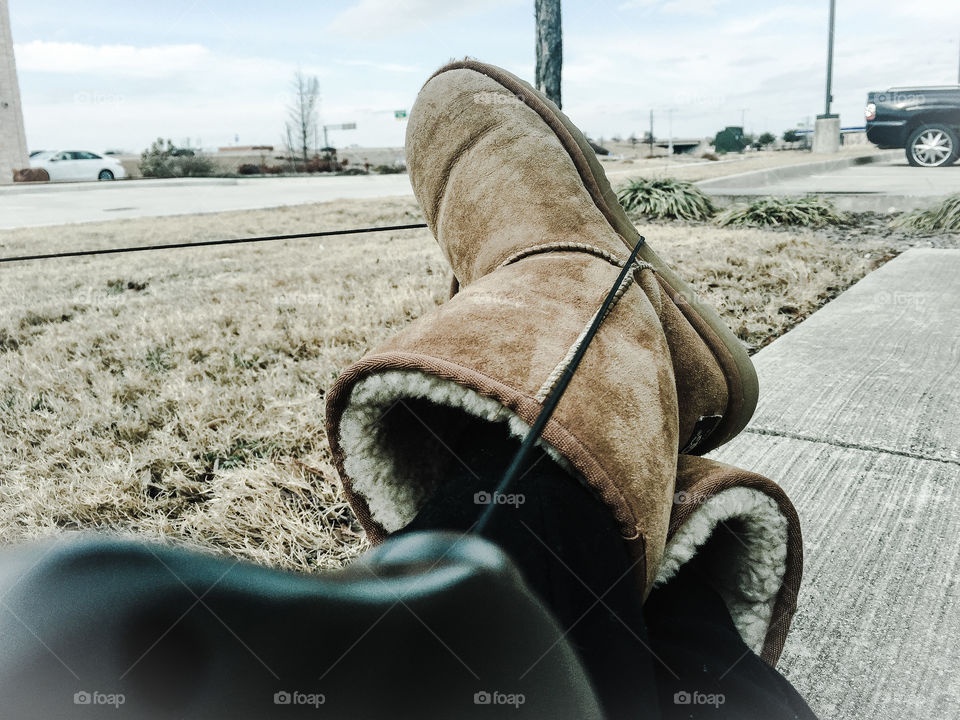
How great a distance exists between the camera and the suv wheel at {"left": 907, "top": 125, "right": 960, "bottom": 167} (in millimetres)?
8406

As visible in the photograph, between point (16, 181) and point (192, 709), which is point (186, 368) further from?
point (16, 181)

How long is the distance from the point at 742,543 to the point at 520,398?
1.18 feet

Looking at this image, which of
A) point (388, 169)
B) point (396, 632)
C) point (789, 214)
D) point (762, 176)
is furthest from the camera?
point (388, 169)

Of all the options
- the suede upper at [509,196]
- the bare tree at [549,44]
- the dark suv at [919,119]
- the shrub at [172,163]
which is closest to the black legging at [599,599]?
the suede upper at [509,196]

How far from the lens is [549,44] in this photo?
5.38 m

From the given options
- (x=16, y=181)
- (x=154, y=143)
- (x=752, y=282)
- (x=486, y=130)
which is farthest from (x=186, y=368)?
(x=154, y=143)

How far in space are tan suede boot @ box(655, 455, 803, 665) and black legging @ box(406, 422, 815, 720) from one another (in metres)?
0.09

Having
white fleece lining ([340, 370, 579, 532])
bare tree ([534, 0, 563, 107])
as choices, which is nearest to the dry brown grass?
white fleece lining ([340, 370, 579, 532])

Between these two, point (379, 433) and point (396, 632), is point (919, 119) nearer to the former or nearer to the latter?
A: point (379, 433)

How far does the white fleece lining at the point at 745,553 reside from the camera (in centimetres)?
71

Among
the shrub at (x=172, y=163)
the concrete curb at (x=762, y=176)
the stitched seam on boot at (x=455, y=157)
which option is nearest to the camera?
the stitched seam on boot at (x=455, y=157)

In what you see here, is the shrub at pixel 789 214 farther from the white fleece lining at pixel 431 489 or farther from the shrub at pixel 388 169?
the shrub at pixel 388 169

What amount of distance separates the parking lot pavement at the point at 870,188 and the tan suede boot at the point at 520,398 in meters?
5.66

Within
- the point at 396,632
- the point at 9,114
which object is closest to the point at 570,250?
the point at 396,632
